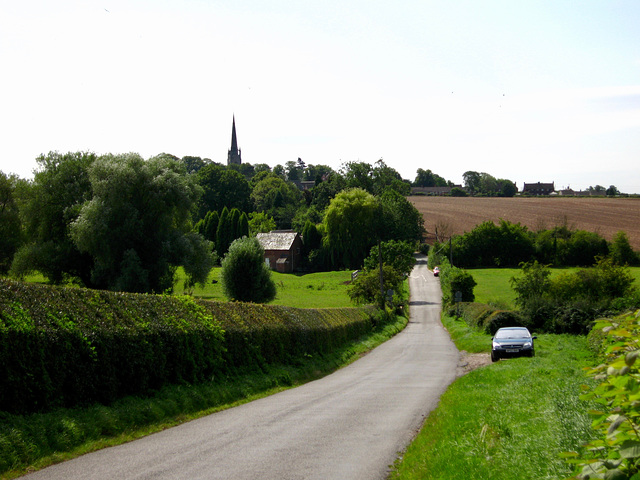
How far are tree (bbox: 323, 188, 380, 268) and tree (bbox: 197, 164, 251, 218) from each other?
104 ft

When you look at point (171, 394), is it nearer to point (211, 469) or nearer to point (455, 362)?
point (211, 469)

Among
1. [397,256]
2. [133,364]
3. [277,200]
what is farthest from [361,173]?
[133,364]

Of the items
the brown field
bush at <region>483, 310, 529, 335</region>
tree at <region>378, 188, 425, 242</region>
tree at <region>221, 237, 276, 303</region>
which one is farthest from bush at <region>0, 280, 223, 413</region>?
the brown field

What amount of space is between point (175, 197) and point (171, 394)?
3025cm

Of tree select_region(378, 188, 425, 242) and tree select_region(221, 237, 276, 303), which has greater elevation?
tree select_region(378, 188, 425, 242)

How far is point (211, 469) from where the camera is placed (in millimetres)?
8578

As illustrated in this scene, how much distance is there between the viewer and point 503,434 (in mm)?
9156

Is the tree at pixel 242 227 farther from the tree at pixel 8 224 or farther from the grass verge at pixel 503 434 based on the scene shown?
the grass verge at pixel 503 434

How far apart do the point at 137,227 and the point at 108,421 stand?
103 ft

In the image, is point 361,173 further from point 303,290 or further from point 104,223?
point 104,223

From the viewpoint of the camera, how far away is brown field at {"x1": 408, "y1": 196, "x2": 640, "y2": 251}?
93.6 metres

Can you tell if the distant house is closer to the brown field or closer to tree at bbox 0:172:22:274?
the brown field

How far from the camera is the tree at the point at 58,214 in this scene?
41.2m

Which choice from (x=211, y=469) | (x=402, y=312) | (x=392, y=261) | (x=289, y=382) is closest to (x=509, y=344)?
(x=289, y=382)
